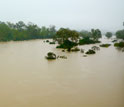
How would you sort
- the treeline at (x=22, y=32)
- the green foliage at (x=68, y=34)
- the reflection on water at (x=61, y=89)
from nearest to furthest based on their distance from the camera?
the reflection on water at (x=61, y=89)
the green foliage at (x=68, y=34)
the treeline at (x=22, y=32)

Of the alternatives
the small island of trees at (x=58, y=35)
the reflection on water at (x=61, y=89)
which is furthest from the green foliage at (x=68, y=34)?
the reflection on water at (x=61, y=89)

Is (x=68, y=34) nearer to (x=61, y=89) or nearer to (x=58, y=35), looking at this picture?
(x=58, y=35)

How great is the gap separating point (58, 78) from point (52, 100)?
9.56ft

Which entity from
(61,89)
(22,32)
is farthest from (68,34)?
(22,32)

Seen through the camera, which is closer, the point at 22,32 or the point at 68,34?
the point at 68,34

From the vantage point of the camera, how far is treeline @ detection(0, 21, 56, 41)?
41866 millimetres

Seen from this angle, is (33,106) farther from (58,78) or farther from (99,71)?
(99,71)

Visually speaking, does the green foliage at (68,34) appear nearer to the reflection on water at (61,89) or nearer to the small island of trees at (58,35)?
the small island of trees at (58,35)

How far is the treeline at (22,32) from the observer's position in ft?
137

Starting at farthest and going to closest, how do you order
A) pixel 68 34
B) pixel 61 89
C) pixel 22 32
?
pixel 22 32
pixel 68 34
pixel 61 89

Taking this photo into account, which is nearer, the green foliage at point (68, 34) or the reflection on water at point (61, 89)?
the reflection on water at point (61, 89)

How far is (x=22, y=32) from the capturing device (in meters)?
47.0

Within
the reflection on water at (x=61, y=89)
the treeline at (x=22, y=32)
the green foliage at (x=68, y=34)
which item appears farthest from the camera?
the treeline at (x=22, y=32)

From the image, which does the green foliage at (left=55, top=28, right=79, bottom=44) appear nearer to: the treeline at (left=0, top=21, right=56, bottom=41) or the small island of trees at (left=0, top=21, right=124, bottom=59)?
the small island of trees at (left=0, top=21, right=124, bottom=59)
